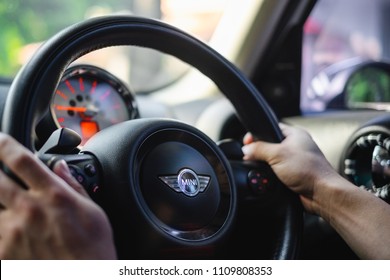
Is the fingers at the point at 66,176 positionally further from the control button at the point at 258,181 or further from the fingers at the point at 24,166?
the control button at the point at 258,181

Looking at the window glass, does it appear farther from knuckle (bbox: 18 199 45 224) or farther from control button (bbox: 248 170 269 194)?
knuckle (bbox: 18 199 45 224)

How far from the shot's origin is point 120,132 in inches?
39.7

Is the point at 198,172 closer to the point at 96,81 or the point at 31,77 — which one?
the point at 31,77

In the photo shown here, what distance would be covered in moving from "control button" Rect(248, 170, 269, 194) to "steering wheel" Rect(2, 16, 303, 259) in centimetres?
6

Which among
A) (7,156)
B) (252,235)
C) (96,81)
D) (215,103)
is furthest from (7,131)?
(215,103)

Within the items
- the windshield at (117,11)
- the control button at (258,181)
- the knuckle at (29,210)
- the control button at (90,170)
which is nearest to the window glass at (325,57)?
the windshield at (117,11)

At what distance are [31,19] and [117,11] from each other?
87cm

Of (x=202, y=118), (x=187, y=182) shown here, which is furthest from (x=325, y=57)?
(x=187, y=182)

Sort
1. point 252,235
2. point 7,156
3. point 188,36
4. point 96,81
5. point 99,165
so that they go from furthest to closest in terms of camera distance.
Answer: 1. point 96,81
2. point 252,235
3. point 188,36
4. point 99,165
5. point 7,156

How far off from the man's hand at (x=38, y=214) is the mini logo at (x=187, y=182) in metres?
0.23

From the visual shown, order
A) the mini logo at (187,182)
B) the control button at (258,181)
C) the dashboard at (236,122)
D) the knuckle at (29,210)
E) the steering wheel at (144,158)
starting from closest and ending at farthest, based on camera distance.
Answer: the knuckle at (29,210) < the steering wheel at (144,158) < the mini logo at (187,182) < the control button at (258,181) < the dashboard at (236,122)

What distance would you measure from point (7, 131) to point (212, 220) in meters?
0.38

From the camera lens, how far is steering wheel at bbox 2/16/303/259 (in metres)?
0.87

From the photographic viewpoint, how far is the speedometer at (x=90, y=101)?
5.36 ft
